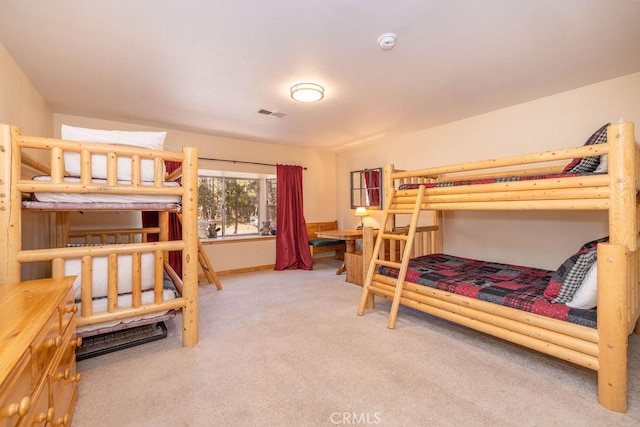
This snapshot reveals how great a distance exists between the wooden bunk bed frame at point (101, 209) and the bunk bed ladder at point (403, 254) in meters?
1.66

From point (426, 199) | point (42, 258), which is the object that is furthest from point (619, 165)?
point (42, 258)

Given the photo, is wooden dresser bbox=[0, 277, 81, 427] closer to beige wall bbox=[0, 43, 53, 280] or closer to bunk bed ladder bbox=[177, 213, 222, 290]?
beige wall bbox=[0, 43, 53, 280]

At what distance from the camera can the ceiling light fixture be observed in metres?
2.80

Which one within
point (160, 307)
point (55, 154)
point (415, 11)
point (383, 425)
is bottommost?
point (383, 425)

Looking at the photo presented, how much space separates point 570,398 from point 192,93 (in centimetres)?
389

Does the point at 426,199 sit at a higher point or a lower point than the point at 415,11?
lower

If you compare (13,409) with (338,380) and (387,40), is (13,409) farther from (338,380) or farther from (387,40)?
(387,40)

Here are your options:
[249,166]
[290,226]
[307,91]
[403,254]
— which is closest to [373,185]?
[290,226]

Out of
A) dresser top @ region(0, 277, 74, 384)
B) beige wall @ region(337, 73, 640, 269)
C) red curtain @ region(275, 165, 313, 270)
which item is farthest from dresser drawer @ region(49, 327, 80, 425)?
beige wall @ region(337, 73, 640, 269)

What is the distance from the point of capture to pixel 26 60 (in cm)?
235

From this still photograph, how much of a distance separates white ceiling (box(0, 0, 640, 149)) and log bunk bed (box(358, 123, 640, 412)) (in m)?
0.86

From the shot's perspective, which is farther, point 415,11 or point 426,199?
point 426,199

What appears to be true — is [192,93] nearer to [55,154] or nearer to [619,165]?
[55,154]

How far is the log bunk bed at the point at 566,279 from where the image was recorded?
1590mm
